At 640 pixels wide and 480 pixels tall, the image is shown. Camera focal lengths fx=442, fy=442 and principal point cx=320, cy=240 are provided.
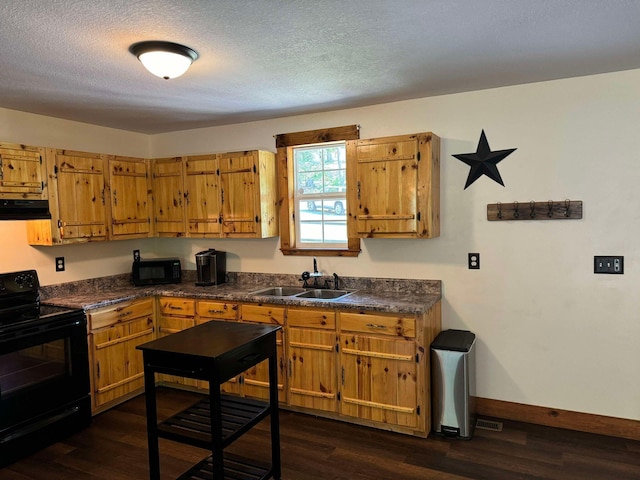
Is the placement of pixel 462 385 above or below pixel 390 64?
below

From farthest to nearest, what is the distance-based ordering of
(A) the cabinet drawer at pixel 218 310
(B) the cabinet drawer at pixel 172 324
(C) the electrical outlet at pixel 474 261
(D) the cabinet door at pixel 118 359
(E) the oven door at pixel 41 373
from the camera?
(B) the cabinet drawer at pixel 172 324 < (A) the cabinet drawer at pixel 218 310 < (D) the cabinet door at pixel 118 359 < (C) the electrical outlet at pixel 474 261 < (E) the oven door at pixel 41 373

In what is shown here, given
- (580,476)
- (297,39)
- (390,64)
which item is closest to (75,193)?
(297,39)

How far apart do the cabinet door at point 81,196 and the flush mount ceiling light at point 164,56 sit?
5.57 feet

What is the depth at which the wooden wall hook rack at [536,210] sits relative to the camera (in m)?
3.05

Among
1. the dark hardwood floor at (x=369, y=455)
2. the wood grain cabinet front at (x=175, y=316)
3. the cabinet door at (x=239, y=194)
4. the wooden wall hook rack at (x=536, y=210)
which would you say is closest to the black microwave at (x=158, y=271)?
the wood grain cabinet front at (x=175, y=316)

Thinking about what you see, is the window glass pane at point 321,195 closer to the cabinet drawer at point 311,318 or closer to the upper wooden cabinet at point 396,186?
the upper wooden cabinet at point 396,186

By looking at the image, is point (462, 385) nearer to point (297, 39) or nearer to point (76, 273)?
point (297, 39)

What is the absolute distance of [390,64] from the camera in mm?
2637

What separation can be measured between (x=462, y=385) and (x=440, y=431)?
0.37 m

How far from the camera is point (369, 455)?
9.30ft

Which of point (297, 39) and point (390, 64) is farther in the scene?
point (390, 64)

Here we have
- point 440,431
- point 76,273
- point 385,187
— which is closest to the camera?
point 440,431

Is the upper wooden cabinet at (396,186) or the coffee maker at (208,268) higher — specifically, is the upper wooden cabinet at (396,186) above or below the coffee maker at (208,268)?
above

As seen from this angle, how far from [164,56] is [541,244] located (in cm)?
272
